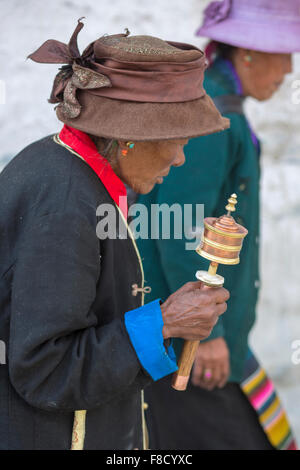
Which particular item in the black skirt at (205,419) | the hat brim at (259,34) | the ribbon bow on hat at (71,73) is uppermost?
the ribbon bow on hat at (71,73)

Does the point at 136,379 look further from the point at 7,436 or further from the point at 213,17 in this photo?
the point at 213,17

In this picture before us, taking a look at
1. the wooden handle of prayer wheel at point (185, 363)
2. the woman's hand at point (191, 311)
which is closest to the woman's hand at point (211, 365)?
the wooden handle of prayer wheel at point (185, 363)

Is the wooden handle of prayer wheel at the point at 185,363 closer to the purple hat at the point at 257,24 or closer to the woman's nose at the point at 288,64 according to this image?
the purple hat at the point at 257,24

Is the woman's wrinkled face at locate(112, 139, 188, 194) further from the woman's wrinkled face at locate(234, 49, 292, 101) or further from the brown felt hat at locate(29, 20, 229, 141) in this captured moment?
the woman's wrinkled face at locate(234, 49, 292, 101)

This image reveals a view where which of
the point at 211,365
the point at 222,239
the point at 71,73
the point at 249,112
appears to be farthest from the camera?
the point at 249,112

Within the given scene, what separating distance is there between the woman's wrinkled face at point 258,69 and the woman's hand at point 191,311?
1495 mm

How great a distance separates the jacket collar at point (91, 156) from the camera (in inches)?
80.9

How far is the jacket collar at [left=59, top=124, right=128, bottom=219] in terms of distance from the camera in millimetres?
2055

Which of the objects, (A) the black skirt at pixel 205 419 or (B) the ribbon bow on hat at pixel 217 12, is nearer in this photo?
(A) the black skirt at pixel 205 419

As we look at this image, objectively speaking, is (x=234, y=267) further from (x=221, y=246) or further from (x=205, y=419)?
(x=221, y=246)

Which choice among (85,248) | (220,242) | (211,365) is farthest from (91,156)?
(211,365)

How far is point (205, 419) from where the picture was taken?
3.19 meters

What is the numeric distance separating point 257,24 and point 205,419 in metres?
1.92

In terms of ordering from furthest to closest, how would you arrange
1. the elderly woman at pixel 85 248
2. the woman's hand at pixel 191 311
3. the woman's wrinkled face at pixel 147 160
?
the woman's wrinkled face at pixel 147 160
the woman's hand at pixel 191 311
the elderly woman at pixel 85 248
